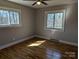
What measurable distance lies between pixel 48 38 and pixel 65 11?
7.10ft

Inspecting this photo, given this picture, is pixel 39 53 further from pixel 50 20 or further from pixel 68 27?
pixel 50 20

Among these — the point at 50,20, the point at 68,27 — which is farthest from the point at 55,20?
the point at 68,27

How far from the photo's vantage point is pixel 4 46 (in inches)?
169

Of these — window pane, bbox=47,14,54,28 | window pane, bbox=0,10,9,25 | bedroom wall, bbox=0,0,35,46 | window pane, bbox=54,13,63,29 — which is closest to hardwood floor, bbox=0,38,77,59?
bedroom wall, bbox=0,0,35,46

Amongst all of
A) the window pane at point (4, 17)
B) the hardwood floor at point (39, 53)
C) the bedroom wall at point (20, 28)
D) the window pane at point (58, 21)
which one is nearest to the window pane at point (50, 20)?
the window pane at point (58, 21)

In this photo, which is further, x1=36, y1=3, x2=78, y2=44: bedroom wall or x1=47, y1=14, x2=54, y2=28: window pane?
x1=47, y1=14, x2=54, y2=28: window pane

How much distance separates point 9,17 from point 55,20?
2903 mm

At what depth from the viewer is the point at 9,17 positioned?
473 centimetres

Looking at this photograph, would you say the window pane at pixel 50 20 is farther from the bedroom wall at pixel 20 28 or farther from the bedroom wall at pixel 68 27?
the bedroom wall at pixel 20 28

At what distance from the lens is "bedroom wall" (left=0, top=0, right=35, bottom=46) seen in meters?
4.30

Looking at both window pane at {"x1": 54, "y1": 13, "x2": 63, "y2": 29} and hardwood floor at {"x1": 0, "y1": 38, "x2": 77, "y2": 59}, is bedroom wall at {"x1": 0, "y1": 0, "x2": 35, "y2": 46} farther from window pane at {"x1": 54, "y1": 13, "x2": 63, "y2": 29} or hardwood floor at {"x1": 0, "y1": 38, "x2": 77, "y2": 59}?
window pane at {"x1": 54, "y1": 13, "x2": 63, "y2": 29}

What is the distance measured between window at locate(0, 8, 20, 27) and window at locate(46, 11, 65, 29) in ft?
6.77

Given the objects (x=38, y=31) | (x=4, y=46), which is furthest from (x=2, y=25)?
(x=38, y=31)

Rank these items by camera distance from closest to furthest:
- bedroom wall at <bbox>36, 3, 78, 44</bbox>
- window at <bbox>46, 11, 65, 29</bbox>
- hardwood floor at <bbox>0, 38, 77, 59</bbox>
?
hardwood floor at <bbox>0, 38, 77, 59</bbox>
bedroom wall at <bbox>36, 3, 78, 44</bbox>
window at <bbox>46, 11, 65, 29</bbox>
